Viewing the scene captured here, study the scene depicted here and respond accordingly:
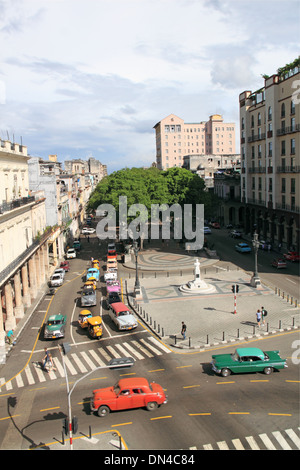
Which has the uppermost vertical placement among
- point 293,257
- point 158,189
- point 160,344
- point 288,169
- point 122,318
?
point 288,169

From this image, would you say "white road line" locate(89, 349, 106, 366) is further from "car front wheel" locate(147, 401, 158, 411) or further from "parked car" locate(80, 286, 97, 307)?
"parked car" locate(80, 286, 97, 307)

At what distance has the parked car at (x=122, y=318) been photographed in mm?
35312

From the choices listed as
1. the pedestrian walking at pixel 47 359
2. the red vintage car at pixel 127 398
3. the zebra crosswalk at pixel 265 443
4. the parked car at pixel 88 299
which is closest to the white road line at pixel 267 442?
the zebra crosswalk at pixel 265 443

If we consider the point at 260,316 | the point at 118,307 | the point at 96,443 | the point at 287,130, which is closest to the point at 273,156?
the point at 287,130

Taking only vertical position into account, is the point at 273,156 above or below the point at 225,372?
above

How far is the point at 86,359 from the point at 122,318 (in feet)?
22.2

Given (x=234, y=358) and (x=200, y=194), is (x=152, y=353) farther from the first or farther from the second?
(x=200, y=194)

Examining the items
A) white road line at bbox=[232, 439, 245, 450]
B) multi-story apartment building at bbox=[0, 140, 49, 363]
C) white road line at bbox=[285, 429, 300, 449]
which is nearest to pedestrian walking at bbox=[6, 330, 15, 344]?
multi-story apartment building at bbox=[0, 140, 49, 363]

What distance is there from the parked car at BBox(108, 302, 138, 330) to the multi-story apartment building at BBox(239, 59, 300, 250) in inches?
1455

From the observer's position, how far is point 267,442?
18.8 metres

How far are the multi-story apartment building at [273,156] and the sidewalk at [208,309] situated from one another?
17673 mm

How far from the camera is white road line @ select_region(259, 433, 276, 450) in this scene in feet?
60.5

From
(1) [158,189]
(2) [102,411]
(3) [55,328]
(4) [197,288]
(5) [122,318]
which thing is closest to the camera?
(2) [102,411]

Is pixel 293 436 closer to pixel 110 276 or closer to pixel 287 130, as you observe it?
pixel 110 276
